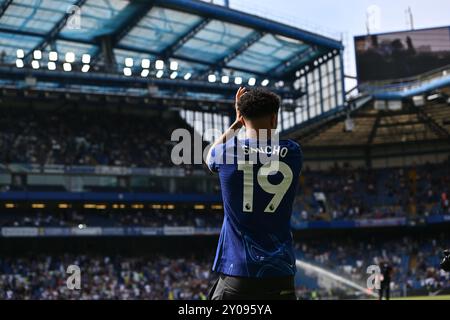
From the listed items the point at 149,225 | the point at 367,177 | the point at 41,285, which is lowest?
the point at 41,285

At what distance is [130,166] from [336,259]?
1655cm

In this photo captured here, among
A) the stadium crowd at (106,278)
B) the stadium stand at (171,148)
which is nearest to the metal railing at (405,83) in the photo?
the stadium stand at (171,148)

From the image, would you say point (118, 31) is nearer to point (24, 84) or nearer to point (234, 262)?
point (24, 84)

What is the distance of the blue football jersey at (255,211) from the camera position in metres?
3.41

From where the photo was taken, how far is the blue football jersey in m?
3.41

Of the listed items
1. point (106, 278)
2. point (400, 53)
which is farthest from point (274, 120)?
point (400, 53)

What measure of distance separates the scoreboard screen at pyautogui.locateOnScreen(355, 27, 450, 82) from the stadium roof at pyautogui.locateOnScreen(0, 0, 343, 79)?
314cm

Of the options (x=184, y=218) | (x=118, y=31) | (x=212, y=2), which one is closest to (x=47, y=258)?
(x=184, y=218)

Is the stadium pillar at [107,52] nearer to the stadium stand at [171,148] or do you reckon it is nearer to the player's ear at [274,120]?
the stadium stand at [171,148]

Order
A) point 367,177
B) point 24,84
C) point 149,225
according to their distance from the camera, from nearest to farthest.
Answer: point 24,84, point 149,225, point 367,177

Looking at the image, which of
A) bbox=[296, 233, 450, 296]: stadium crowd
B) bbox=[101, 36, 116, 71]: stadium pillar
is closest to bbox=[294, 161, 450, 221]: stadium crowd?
bbox=[296, 233, 450, 296]: stadium crowd

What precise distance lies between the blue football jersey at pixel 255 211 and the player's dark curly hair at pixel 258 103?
0.56ft

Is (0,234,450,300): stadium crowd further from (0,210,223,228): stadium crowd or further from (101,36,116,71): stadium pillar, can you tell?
(101,36,116,71): stadium pillar

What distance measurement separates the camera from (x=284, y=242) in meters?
3.49
